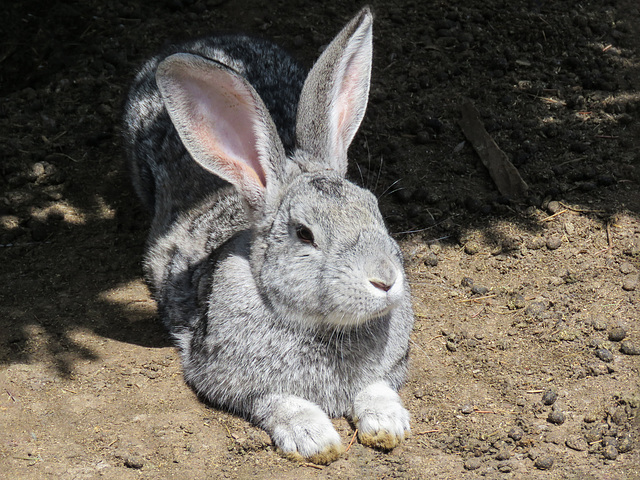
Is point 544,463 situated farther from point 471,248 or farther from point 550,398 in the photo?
point 471,248

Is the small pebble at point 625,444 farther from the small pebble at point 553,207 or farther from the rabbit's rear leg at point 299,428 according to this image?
the small pebble at point 553,207

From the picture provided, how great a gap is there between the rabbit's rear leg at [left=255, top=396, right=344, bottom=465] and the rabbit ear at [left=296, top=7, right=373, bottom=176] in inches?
53.7

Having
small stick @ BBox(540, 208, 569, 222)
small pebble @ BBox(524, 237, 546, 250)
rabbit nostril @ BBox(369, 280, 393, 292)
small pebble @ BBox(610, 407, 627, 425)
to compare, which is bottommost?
small pebble @ BBox(524, 237, 546, 250)

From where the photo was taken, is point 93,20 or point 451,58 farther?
point 93,20

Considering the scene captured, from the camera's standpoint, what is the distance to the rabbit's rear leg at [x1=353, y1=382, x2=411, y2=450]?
4223 mm

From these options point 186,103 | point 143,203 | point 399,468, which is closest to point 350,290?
point 399,468

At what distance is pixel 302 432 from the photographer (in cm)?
417

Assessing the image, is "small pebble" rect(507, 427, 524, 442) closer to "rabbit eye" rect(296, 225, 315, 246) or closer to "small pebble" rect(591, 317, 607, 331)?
"small pebble" rect(591, 317, 607, 331)

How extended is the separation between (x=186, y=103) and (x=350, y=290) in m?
1.34

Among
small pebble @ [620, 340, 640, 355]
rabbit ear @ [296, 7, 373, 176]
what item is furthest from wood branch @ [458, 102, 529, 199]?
rabbit ear @ [296, 7, 373, 176]

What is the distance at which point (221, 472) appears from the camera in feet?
13.3

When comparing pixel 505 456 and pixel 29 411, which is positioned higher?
pixel 29 411

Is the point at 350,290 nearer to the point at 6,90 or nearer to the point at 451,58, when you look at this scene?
the point at 451,58

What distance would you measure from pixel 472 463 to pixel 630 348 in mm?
1297
